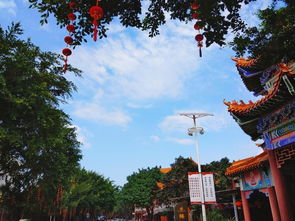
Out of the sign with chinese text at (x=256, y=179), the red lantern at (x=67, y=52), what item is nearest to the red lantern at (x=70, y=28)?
the red lantern at (x=67, y=52)

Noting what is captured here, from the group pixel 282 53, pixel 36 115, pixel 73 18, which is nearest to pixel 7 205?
pixel 36 115

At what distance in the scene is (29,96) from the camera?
12.0 meters

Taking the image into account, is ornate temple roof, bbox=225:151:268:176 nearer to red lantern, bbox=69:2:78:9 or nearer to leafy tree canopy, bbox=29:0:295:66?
leafy tree canopy, bbox=29:0:295:66

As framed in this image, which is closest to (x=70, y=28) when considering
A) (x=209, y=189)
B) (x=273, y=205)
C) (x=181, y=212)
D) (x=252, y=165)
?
(x=252, y=165)

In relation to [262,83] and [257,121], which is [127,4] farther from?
[262,83]

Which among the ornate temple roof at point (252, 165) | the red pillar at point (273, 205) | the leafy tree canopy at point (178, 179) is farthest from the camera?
the leafy tree canopy at point (178, 179)

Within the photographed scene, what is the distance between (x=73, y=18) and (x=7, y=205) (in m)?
17.2

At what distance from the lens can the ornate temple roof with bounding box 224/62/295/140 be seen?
759cm

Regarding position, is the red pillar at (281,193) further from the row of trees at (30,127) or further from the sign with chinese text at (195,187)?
the row of trees at (30,127)

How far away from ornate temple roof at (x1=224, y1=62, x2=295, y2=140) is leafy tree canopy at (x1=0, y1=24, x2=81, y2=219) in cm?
904

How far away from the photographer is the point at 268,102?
28.1 ft

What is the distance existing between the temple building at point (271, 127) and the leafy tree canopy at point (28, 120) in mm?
9158

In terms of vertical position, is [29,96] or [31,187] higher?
[29,96]

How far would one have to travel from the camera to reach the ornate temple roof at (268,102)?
7594mm
